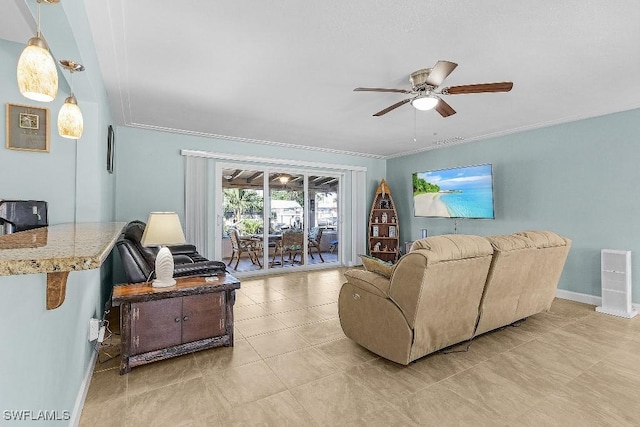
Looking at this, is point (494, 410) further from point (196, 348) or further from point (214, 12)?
point (214, 12)

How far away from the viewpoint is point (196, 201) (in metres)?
5.05

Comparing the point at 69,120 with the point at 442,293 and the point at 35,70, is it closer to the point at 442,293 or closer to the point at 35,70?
Answer: the point at 35,70

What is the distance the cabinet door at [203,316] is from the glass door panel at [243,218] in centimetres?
294

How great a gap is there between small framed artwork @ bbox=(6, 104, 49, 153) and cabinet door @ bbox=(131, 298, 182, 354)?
129 cm

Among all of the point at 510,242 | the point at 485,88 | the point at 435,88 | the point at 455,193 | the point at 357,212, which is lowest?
the point at 510,242

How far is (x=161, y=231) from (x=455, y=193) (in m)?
4.52

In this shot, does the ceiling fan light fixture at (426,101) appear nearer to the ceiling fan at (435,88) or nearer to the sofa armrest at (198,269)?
the ceiling fan at (435,88)

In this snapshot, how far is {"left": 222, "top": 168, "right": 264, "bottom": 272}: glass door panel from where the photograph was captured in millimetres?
5559

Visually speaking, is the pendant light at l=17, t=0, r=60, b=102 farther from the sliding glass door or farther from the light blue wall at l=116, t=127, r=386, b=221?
the sliding glass door

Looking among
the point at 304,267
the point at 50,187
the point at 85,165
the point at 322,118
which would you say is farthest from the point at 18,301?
the point at 304,267

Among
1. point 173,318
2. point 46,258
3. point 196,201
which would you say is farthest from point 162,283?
point 196,201

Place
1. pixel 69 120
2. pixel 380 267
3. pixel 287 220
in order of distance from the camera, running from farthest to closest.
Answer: pixel 287 220 < pixel 380 267 < pixel 69 120

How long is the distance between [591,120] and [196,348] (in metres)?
5.32

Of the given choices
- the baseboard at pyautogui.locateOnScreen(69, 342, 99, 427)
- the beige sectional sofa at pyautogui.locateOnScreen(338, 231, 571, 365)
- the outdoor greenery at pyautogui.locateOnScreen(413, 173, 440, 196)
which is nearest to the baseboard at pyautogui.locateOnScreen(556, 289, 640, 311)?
the beige sectional sofa at pyautogui.locateOnScreen(338, 231, 571, 365)
